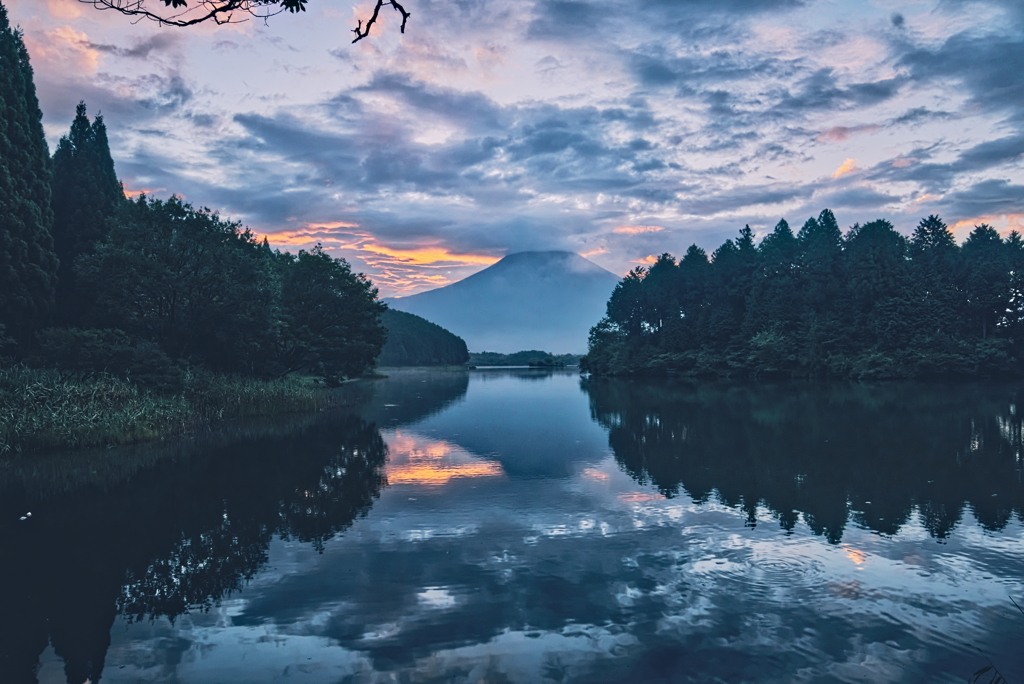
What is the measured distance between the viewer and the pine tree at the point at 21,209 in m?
27.8

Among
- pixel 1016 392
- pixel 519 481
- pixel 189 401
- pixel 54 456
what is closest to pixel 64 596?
pixel 519 481

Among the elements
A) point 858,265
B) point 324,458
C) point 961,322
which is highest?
point 858,265

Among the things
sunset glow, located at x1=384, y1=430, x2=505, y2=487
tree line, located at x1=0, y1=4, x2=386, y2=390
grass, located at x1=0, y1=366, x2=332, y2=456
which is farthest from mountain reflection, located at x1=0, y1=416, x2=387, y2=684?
tree line, located at x1=0, y1=4, x2=386, y2=390

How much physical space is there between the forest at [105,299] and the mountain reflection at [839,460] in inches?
813

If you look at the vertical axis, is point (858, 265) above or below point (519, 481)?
above

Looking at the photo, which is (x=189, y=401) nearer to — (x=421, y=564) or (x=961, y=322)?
(x=421, y=564)

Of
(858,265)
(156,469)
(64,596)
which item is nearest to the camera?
(64,596)

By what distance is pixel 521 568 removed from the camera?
1012cm

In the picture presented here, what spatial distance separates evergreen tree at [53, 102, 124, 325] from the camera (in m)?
32.2

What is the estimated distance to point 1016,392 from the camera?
155ft

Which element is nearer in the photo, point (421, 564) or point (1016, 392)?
point (421, 564)

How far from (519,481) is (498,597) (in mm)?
8773

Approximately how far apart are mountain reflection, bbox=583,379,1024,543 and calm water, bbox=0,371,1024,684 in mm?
142

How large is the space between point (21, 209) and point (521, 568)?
31110 millimetres
